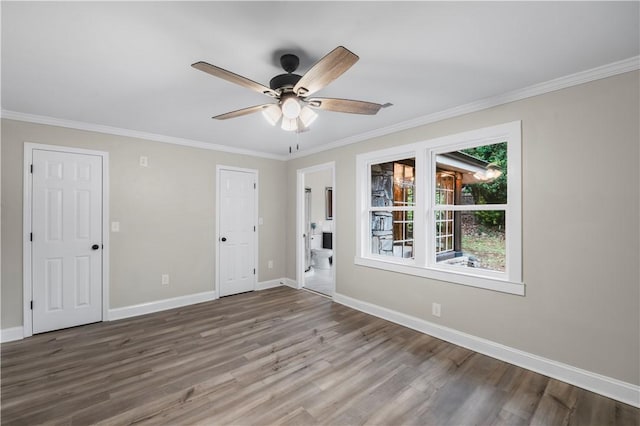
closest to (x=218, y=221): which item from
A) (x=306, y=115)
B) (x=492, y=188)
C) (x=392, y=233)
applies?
(x=392, y=233)

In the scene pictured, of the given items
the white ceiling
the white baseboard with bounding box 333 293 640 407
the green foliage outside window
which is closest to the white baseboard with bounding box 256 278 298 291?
the white baseboard with bounding box 333 293 640 407

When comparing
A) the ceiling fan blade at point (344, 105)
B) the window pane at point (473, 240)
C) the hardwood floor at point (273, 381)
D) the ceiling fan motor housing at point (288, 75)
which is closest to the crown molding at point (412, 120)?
the window pane at point (473, 240)

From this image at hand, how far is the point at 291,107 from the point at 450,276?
93.8 inches

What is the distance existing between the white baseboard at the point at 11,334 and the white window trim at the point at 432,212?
13.1 feet

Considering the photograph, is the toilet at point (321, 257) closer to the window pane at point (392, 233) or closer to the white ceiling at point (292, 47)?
the window pane at point (392, 233)

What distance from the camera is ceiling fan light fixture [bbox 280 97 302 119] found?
6.62 feet

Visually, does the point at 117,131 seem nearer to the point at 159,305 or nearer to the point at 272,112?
the point at 159,305

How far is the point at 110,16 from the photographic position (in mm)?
1629

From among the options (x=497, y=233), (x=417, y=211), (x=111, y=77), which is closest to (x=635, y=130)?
(x=497, y=233)

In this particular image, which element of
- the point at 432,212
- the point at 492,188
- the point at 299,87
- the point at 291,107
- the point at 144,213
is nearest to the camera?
the point at 299,87

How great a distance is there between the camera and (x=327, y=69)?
Result: 5.42 ft

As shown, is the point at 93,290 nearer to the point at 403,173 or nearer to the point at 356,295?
the point at 356,295

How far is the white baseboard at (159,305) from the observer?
373cm

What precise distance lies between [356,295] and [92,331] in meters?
3.27
